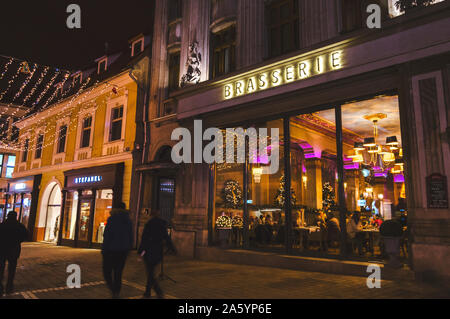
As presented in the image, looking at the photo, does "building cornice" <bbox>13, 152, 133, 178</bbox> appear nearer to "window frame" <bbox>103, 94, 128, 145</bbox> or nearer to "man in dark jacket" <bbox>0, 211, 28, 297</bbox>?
"window frame" <bbox>103, 94, 128, 145</bbox>

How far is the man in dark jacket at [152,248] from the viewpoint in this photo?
5871 millimetres

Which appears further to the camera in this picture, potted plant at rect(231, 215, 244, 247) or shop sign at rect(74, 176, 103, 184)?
shop sign at rect(74, 176, 103, 184)

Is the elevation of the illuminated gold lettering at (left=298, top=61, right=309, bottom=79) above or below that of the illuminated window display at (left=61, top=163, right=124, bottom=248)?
above

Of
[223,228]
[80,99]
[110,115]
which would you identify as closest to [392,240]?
[223,228]

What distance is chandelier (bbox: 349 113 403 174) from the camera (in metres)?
11.5

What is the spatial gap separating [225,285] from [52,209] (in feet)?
61.4

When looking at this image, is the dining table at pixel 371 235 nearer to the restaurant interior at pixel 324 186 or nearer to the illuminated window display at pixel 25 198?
the restaurant interior at pixel 324 186

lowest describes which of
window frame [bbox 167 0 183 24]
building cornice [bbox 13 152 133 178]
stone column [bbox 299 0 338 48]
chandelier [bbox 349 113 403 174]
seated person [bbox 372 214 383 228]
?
seated person [bbox 372 214 383 228]

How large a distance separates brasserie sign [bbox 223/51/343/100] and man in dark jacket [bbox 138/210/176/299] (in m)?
6.07

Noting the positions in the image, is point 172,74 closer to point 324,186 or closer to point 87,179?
point 87,179

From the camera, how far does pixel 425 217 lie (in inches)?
275

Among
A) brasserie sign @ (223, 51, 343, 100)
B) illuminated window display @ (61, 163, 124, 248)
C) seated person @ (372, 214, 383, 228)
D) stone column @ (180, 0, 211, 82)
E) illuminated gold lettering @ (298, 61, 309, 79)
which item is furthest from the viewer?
illuminated window display @ (61, 163, 124, 248)

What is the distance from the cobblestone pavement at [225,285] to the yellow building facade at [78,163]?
606 centimetres

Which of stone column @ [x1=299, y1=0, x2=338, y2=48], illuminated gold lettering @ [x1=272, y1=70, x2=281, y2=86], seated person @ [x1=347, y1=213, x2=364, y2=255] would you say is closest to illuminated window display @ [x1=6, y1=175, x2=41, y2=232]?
illuminated gold lettering @ [x1=272, y1=70, x2=281, y2=86]
